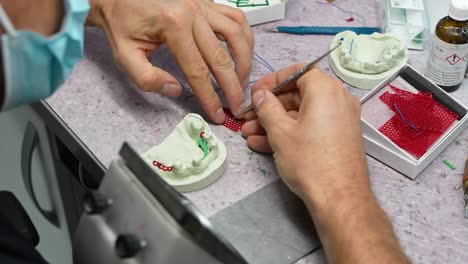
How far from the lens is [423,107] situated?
3.33 feet

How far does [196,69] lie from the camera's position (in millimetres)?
1019

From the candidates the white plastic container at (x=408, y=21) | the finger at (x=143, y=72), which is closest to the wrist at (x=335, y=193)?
the finger at (x=143, y=72)

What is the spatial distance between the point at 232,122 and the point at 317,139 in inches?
8.7

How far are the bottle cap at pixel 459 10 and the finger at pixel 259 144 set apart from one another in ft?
1.19

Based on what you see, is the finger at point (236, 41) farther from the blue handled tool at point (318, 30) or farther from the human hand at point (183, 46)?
the blue handled tool at point (318, 30)

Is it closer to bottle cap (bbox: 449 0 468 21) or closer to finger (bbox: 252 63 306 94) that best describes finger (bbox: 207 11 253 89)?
finger (bbox: 252 63 306 94)

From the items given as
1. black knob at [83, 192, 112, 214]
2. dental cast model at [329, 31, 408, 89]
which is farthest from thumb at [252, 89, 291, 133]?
black knob at [83, 192, 112, 214]

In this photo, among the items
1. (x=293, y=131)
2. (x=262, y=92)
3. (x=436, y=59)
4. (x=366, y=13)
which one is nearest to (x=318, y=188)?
(x=293, y=131)

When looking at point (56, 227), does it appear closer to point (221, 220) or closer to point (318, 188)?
point (221, 220)

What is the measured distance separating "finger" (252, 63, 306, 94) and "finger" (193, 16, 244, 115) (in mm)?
36

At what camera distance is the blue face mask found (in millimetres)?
673

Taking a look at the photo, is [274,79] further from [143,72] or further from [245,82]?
[143,72]

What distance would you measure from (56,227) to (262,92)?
709 mm

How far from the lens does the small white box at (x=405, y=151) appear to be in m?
0.95
